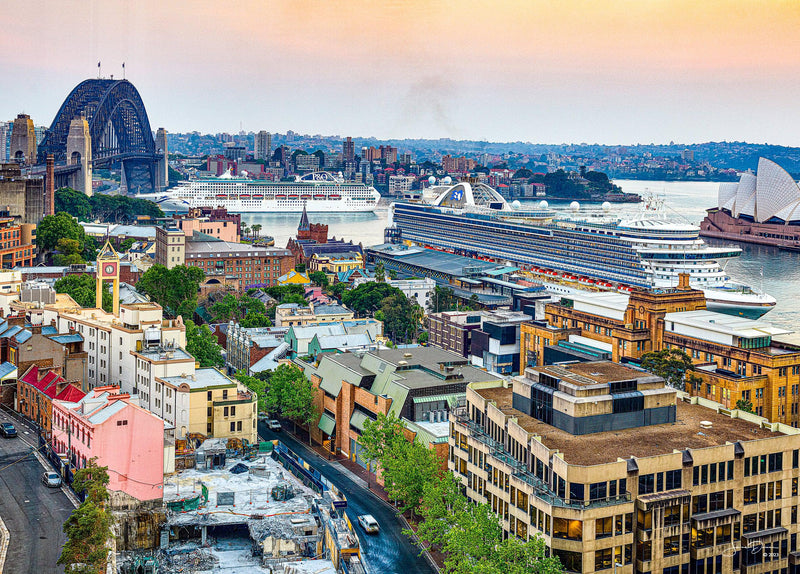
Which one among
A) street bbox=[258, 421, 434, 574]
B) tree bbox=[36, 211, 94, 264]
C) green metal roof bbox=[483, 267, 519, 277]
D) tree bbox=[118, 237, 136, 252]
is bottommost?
street bbox=[258, 421, 434, 574]

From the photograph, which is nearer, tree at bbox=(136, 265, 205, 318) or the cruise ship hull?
tree at bbox=(136, 265, 205, 318)

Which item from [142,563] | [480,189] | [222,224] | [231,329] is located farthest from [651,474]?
[480,189]

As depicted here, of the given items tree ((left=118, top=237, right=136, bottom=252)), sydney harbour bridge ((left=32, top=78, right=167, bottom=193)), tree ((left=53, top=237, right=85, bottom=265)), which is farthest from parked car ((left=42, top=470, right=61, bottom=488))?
sydney harbour bridge ((left=32, top=78, right=167, bottom=193))

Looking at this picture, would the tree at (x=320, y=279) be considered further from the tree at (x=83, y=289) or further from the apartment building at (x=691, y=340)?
the apartment building at (x=691, y=340)

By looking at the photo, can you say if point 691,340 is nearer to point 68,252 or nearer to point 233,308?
point 233,308

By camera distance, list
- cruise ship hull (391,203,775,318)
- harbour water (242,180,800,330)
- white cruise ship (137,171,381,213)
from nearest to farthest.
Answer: cruise ship hull (391,203,775,318) → harbour water (242,180,800,330) → white cruise ship (137,171,381,213)

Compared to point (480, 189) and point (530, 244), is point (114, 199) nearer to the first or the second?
point (480, 189)

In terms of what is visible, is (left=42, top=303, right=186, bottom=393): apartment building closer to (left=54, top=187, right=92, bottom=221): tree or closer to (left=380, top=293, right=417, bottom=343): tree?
(left=380, top=293, right=417, bottom=343): tree

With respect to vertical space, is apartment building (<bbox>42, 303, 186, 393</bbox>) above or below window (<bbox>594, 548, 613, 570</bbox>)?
above
